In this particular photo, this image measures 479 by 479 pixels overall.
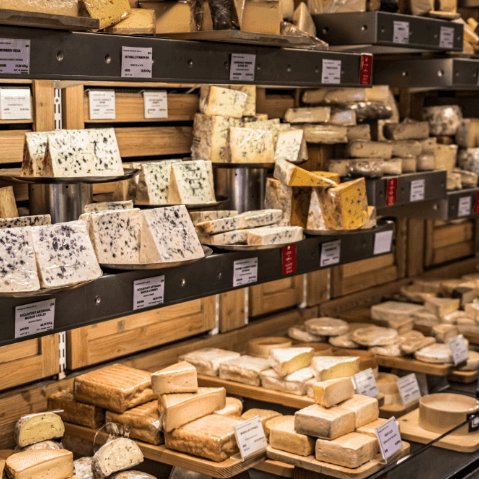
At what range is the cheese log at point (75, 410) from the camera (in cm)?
227

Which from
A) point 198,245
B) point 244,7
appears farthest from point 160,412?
point 244,7

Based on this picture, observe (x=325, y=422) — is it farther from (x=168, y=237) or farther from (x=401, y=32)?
(x=401, y=32)

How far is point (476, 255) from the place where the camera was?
16.0ft

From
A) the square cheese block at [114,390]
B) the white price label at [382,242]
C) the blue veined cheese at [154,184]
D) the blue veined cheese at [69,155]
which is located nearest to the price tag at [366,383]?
the white price label at [382,242]

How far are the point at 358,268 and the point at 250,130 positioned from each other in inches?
70.4

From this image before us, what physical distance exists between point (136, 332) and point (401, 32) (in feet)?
4.66

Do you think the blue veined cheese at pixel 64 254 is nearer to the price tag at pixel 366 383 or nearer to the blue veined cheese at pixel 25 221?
the blue veined cheese at pixel 25 221

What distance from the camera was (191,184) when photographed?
2.07 meters

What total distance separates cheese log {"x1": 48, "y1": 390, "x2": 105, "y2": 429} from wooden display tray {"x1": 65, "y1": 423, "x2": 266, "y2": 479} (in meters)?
0.03

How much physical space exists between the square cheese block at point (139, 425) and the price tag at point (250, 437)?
25 centimetres

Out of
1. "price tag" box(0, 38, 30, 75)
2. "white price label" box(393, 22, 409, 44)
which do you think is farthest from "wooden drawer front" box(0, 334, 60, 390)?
"white price label" box(393, 22, 409, 44)

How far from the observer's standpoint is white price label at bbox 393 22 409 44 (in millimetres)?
2471

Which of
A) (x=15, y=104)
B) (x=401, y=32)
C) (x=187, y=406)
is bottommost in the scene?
(x=187, y=406)

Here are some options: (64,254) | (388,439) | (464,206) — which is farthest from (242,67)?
(464,206)
